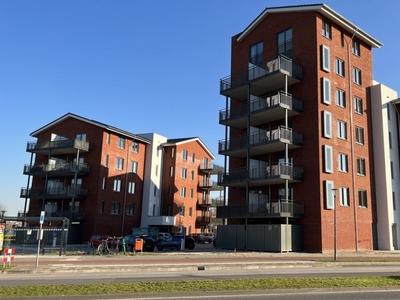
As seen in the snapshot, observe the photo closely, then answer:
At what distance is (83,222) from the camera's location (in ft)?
155

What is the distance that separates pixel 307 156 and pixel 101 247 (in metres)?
18.1

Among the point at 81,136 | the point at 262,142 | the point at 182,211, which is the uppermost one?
the point at 81,136

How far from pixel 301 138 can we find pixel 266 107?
13.1 ft

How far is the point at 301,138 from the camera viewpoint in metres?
34.6

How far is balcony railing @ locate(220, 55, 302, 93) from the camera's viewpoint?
34.6 meters

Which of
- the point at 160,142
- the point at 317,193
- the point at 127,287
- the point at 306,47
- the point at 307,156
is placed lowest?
the point at 127,287

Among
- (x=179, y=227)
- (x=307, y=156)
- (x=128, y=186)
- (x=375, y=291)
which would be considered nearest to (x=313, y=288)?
(x=375, y=291)

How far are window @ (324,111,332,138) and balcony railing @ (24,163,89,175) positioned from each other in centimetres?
2880

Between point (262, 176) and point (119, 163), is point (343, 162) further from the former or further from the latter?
point (119, 163)

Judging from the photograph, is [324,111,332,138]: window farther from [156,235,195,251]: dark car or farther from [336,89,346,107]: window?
[156,235,195,251]: dark car

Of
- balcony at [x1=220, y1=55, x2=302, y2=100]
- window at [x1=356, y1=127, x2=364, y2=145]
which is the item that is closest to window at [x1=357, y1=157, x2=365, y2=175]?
window at [x1=356, y1=127, x2=364, y2=145]

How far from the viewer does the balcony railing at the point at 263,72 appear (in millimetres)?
34625

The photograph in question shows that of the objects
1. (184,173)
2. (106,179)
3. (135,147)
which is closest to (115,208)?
(106,179)

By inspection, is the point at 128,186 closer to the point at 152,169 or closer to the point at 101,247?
the point at 152,169
